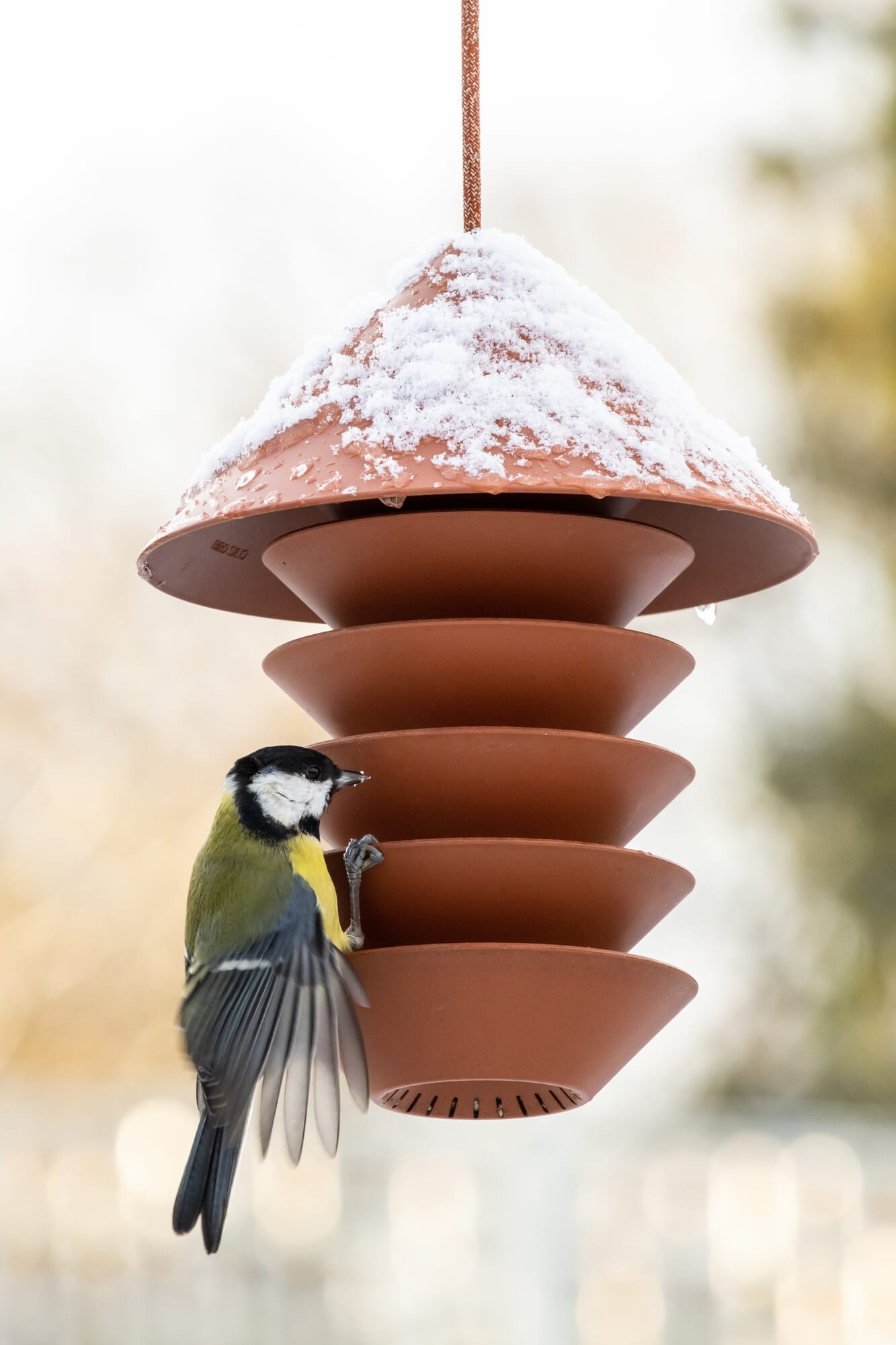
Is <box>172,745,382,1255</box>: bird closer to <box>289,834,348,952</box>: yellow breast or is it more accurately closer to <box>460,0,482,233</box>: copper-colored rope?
<box>289,834,348,952</box>: yellow breast

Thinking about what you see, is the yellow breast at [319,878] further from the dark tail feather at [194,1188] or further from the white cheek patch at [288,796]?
the dark tail feather at [194,1188]

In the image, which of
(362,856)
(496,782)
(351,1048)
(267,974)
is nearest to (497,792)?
(496,782)

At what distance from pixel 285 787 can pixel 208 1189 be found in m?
0.42

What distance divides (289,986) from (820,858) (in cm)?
587

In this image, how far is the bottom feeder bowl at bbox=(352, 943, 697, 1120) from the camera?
1610mm

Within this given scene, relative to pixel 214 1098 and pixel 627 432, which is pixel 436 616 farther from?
pixel 214 1098

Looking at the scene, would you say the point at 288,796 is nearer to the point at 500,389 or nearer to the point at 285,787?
the point at 285,787

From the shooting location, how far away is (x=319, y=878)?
1930 mm

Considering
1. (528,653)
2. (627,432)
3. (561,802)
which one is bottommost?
(561,802)

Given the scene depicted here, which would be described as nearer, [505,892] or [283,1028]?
[505,892]

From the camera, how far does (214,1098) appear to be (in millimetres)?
1867

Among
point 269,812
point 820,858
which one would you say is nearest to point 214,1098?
point 269,812

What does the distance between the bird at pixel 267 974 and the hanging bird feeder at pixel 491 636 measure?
0.11 feet

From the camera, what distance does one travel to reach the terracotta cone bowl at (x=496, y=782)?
164 centimetres
